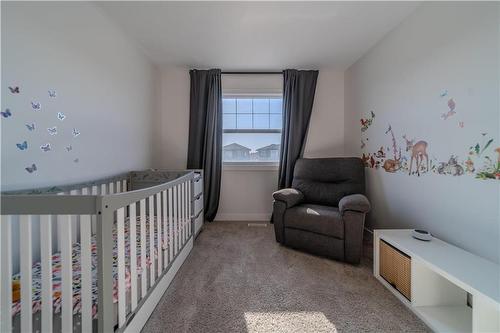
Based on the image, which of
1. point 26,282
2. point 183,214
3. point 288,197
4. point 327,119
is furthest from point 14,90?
point 327,119

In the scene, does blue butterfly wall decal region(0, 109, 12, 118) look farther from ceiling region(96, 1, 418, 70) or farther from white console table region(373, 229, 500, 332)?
white console table region(373, 229, 500, 332)

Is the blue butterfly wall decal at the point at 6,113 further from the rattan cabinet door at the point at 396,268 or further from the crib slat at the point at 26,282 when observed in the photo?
the rattan cabinet door at the point at 396,268

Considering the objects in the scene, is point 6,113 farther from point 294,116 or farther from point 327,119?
point 327,119

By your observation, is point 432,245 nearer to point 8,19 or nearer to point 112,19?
point 8,19

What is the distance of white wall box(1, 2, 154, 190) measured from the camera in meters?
1.18

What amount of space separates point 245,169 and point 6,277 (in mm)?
2466

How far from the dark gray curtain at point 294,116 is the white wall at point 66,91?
1.87 metres

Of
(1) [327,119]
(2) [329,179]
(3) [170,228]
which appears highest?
(1) [327,119]

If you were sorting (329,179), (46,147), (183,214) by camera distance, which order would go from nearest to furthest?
(46,147) < (183,214) < (329,179)

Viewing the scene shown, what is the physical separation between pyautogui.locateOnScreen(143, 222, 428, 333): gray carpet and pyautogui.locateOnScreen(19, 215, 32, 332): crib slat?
57 cm

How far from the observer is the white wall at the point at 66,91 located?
3.88 ft

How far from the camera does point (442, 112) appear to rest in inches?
61.4

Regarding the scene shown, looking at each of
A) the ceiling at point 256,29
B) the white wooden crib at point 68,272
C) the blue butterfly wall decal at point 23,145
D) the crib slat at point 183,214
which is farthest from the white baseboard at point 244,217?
the blue butterfly wall decal at point 23,145

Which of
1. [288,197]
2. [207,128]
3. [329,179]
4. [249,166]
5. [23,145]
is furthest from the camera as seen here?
[249,166]
